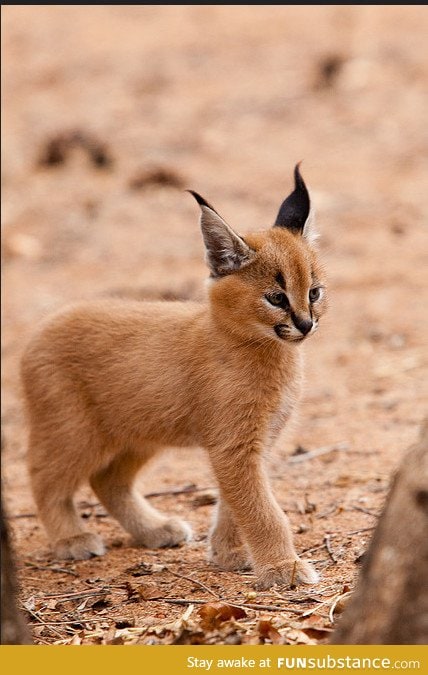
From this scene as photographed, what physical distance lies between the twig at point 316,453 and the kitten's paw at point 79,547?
6.21 ft

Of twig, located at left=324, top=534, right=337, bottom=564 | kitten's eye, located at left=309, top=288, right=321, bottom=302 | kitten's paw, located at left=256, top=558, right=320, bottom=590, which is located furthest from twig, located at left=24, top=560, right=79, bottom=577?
kitten's eye, located at left=309, top=288, right=321, bottom=302

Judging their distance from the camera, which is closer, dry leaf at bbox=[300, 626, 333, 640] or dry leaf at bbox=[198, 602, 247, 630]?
dry leaf at bbox=[300, 626, 333, 640]

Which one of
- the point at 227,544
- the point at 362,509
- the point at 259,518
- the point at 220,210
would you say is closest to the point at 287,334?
the point at 259,518

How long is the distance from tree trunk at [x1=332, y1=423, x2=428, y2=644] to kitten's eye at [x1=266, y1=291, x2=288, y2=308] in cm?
206

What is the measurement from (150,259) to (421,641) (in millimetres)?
9265

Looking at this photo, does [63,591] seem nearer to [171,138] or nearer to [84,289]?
[84,289]

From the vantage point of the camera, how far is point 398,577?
332 centimetres

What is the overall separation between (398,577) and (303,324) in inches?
85.8

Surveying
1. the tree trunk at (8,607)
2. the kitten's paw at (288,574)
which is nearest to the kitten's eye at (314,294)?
the kitten's paw at (288,574)

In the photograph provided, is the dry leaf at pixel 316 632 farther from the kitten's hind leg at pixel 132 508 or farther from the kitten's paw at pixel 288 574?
the kitten's hind leg at pixel 132 508

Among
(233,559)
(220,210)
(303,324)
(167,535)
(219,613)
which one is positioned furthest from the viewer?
(220,210)

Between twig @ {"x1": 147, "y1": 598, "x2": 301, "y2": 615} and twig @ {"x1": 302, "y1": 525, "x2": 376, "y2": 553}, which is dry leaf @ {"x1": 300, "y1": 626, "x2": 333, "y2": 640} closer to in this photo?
twig @ {"x1": 147, "y1": 598, "x2": 301, "y2": 615}

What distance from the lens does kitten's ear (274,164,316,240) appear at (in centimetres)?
590

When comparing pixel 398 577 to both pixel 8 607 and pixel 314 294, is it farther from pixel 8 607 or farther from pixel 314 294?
pixel 314 294
